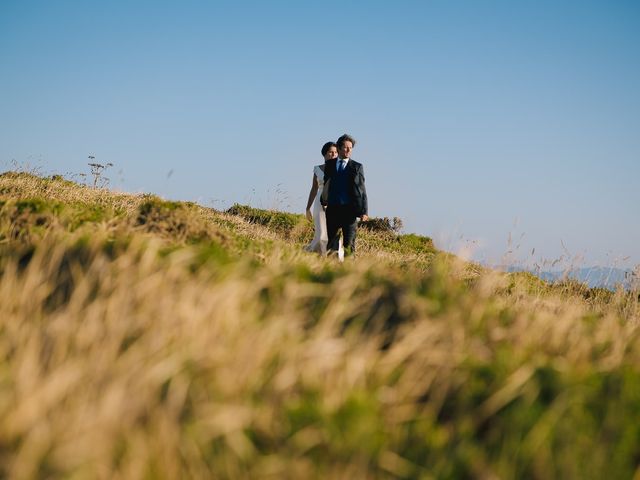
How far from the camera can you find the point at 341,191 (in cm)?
954

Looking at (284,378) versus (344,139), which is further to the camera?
(344,139)

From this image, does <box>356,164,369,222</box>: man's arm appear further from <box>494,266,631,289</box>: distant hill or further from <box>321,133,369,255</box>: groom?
<box>494,266,631,289</box>: distant hill

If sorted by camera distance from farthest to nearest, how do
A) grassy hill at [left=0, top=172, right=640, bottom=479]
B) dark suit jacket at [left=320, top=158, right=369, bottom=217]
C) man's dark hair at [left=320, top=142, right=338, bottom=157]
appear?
man's dark hair at [left=320, top=142, right=338, bottom=157] < dark suit jacket at [left=320, top=158, right=369, bottom=217] < grassy hill at [left=0, top=172, right=640, bottom=479]

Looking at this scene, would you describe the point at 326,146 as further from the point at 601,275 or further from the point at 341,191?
the point at 601,275

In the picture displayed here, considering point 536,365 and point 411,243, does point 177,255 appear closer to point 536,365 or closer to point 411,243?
point 536,365

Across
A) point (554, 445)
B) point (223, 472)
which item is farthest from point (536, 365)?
point (223, 472)

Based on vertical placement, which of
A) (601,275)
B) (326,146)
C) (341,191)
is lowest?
(601,275)

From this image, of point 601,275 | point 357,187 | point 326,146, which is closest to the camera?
point 601,275

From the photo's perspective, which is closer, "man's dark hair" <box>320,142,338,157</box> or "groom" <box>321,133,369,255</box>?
"groom" <box>321,133,369,255</box>

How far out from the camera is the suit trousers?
9.68 metres

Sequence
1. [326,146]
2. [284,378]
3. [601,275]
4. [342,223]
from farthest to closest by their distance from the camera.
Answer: [326,146] → [342,223] → [601,275] → [284,378]

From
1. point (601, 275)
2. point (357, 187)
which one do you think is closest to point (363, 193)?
point (357, 187)

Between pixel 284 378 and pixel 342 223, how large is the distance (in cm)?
746

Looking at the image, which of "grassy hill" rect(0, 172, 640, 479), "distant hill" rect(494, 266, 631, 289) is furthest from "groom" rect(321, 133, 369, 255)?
"grassy hill" rect(0, 172, 640, 479)
